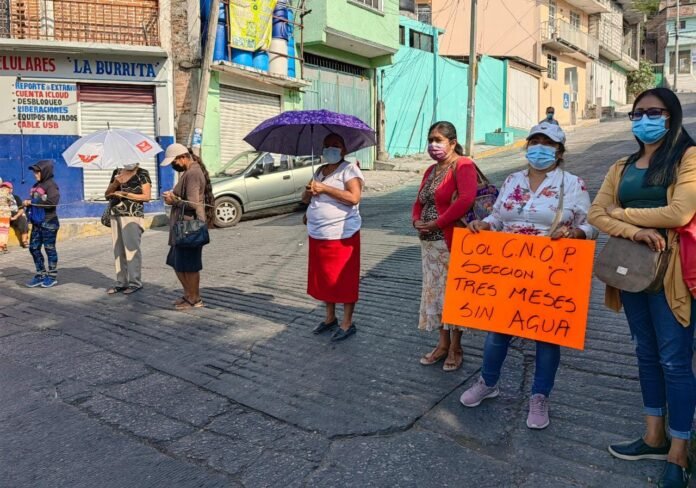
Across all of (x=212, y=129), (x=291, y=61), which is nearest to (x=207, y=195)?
(x=212, y=129)

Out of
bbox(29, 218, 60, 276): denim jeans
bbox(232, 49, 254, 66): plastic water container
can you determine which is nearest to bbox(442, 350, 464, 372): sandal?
bbox(29, 218, 60, 276): denim jeans

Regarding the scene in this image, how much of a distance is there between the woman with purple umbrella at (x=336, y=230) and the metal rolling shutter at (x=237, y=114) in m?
12.5

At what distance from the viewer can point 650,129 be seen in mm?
2855

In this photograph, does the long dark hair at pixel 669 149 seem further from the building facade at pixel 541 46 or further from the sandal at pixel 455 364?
the building facade at pixel 541 46

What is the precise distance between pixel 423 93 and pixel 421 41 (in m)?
2.51

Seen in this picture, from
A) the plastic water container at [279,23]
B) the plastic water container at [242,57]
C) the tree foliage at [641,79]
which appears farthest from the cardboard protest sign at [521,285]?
the tree foliage at [641,79]

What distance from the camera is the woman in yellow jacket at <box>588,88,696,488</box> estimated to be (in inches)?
108

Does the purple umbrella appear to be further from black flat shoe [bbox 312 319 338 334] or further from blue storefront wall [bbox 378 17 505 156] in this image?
blue storefront wall [bbox 378 17 505 156]

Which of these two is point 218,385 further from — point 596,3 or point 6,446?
point 596,3

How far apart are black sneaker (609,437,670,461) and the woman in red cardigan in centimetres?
139

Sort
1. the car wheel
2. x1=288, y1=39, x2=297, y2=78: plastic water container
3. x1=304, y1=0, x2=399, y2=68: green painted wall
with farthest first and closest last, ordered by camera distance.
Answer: x1=288, y1=39, x2=297, y2=78: plastic water container
x1=304, y1=0, x2=399, y2=68: green painted wall
the car wheel

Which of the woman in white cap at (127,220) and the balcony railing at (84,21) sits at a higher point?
the balcony railing at (84,21)

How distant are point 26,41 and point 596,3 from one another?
38.9m

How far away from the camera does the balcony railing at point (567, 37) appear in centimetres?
3594
